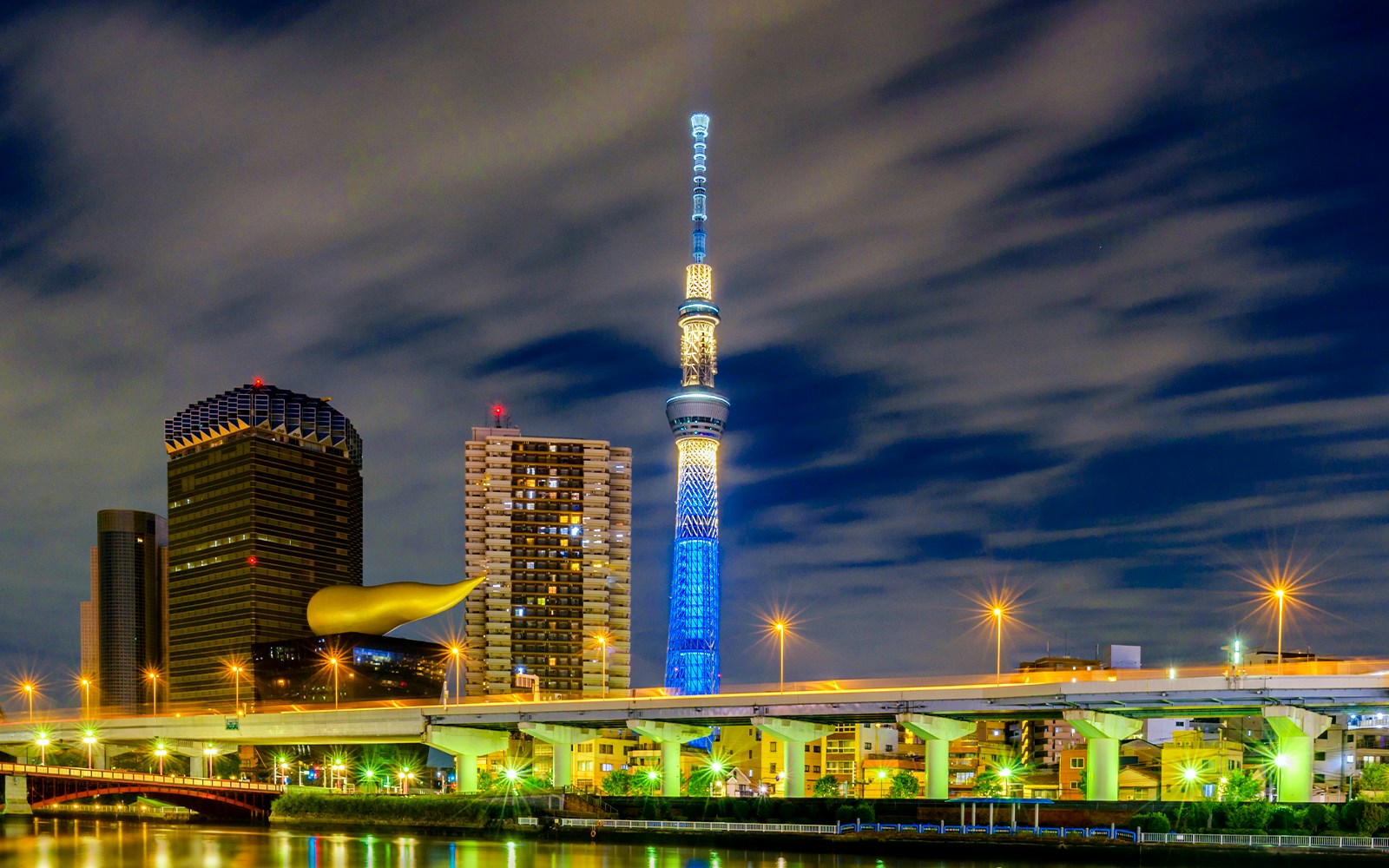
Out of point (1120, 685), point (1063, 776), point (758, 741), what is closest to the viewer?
point (1120, 685)

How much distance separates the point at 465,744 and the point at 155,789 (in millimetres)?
24112

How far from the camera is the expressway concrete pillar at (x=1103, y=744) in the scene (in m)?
74.6

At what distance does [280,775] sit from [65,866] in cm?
6682

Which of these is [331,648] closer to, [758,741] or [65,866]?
[758,741]

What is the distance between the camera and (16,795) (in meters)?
108

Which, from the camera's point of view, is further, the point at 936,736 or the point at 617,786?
the point at 617,786

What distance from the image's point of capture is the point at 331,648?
134250 millimetres

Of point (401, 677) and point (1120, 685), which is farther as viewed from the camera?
point (401, 677)

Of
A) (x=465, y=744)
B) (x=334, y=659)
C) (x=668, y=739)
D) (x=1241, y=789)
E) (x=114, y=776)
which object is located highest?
(x=334, y=659)

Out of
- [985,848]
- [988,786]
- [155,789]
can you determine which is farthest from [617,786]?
[155,789]

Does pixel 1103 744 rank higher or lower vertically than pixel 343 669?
higher

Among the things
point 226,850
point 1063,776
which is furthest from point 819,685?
point 226,850

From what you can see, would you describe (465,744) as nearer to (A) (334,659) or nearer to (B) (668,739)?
(B) (668,739)

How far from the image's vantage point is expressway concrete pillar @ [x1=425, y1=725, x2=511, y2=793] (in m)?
97.6
